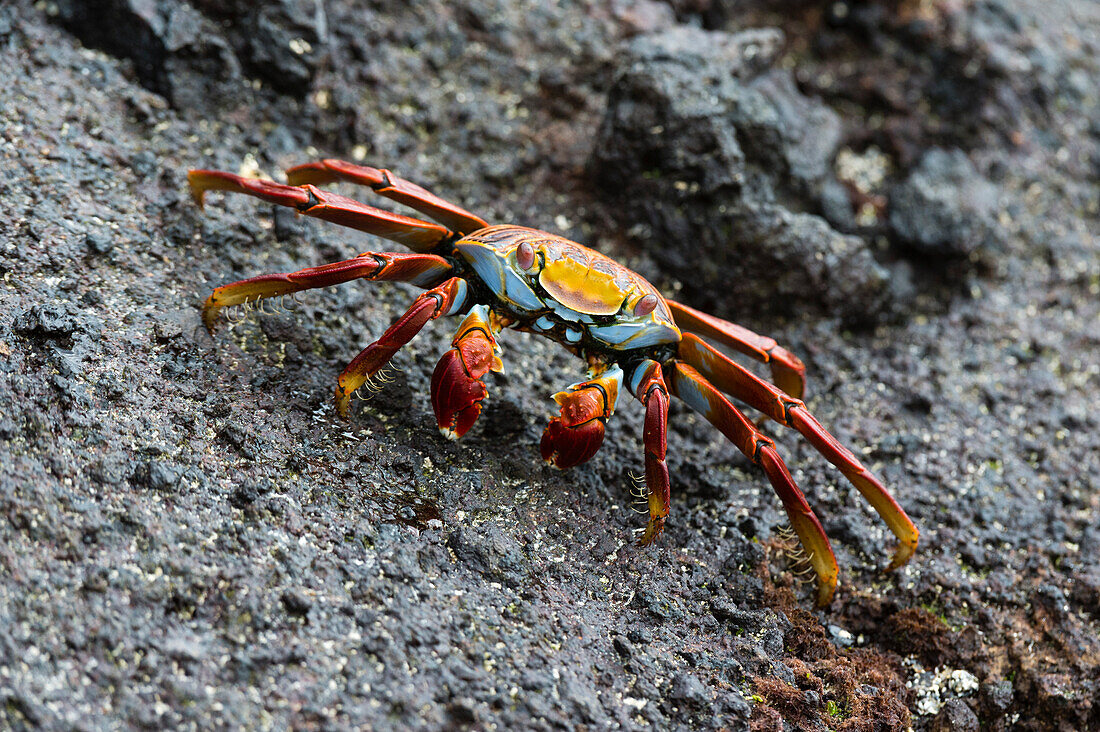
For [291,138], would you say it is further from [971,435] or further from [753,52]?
[971,435]

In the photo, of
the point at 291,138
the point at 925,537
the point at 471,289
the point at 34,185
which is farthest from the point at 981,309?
the point at 34,185

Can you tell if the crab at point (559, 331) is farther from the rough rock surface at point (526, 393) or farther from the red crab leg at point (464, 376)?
the rough rock surface at point (526, 393)

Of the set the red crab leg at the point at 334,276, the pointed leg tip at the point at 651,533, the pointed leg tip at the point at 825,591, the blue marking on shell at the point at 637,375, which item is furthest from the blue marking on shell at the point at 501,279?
the pointed leg tip at the point at 825,591

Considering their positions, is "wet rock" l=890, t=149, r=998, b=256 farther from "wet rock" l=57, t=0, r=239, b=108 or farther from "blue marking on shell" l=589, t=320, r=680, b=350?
"wet rock" l=57, t=0, r=239, b=108

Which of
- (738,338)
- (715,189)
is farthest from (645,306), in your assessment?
(715,189)

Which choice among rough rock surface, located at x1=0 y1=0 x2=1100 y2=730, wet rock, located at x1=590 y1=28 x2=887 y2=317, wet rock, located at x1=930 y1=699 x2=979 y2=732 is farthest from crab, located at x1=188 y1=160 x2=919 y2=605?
wet rock, located at x1=590 y1=28 x2=887 y2=317

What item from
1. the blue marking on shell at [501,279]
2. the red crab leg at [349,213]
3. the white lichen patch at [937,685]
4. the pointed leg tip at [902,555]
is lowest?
the white lichen patch at [937,685]

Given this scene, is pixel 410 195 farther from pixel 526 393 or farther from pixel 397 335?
pixel 526 393
